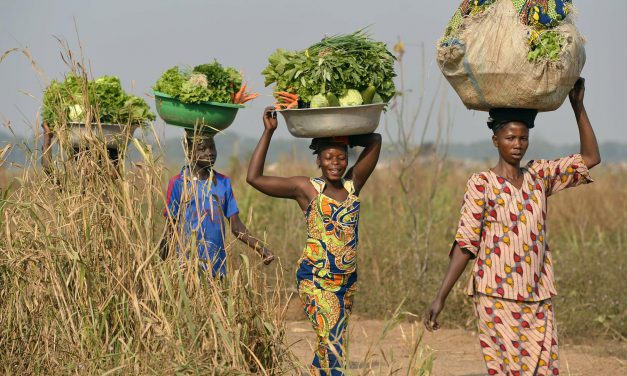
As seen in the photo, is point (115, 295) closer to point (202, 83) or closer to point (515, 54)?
point (202, 83)

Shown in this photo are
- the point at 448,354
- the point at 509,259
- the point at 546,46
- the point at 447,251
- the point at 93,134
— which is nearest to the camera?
the point at 546,46

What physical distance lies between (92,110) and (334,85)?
132 centimetres

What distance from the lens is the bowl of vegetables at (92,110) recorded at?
16.5ft

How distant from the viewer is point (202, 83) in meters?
5.57

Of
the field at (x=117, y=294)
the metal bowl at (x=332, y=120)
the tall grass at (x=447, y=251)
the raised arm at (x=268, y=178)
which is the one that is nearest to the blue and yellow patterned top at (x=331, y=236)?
the raised arm at (x=268, y=178)

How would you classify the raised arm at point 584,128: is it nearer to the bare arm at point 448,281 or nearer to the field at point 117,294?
the bare arm at point 448,281

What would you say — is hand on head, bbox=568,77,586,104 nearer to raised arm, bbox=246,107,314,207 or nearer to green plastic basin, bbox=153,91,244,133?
raised arm, bbox=246,107,314,207

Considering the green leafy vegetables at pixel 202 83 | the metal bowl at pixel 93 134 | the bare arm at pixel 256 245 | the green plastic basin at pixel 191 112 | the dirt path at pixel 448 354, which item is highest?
the green leafy vegetables at pixel 202 83

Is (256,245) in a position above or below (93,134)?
below

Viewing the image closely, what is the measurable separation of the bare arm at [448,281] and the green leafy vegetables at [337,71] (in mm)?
904

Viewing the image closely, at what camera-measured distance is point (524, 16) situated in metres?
4.51

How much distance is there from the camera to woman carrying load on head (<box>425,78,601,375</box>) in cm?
472

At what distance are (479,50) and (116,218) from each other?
1.89 m

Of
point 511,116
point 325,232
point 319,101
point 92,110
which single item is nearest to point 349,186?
point 325,232
